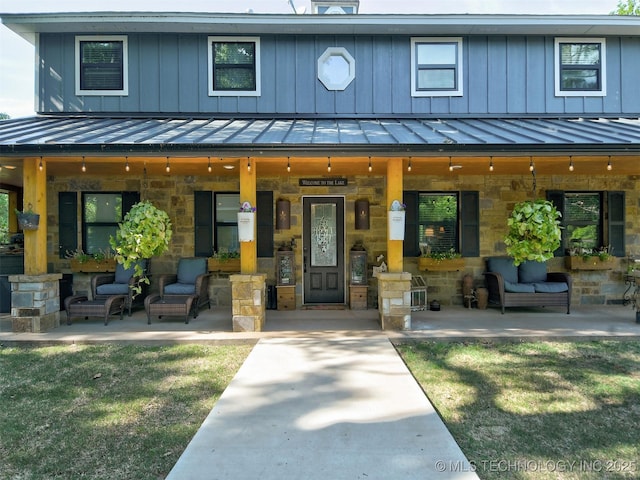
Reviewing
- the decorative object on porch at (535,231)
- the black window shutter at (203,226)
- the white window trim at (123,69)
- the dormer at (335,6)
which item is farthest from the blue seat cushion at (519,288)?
the white window trim at (123,69)

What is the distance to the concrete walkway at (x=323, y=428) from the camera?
2412 millimetres

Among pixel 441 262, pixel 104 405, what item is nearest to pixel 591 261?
pixel 441 262

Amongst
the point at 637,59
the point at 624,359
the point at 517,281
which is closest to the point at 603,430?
the point at 624,359

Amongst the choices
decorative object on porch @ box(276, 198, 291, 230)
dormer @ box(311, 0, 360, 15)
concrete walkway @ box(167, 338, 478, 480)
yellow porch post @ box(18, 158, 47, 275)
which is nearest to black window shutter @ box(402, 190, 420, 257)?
decorative object on porch @ box(276, 198, 291, 230)

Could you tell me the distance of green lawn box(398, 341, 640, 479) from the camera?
98.3 inches

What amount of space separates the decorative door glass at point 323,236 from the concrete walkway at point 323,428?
3.26m

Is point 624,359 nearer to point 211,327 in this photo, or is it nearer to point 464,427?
point 464,427

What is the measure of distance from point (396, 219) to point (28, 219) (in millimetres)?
5076

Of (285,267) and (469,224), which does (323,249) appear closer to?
(285,267)

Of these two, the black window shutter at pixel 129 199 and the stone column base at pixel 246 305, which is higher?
the black window shutter at pixel 129 199

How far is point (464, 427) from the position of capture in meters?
2.92

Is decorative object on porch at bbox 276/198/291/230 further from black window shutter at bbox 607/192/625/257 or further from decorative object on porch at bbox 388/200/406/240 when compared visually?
black window shutter at bbox 607/192/625/257

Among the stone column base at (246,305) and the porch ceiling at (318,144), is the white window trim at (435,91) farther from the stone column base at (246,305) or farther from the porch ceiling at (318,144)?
the stone column base at (246,305)

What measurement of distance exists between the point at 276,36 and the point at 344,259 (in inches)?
176
